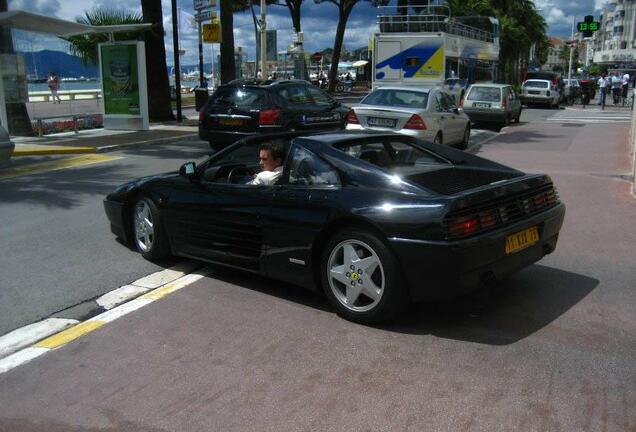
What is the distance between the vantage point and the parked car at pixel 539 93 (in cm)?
3559

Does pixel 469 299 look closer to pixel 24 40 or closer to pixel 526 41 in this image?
pixel 24 40

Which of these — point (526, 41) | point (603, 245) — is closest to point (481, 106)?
point (603, 245)

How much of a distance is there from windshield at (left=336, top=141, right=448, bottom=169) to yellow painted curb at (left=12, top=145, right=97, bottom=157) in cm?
1134

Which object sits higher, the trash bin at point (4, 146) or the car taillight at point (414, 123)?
the car taillight at point (414, 123)

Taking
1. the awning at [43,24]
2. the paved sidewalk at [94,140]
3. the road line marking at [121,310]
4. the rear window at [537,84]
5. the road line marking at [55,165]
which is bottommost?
the road line marking at [121,310]

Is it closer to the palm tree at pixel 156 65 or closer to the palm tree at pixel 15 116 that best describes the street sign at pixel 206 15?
the palm tree at pixel 156 65

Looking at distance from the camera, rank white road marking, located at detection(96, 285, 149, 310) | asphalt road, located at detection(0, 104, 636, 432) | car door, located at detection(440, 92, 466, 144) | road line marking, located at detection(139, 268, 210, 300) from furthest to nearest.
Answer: car door, located at detection(440, 92, 466, 144)
road line marking, located at detection(139, 268, 210, 300)
white road marking, located at detection(96, 285, 149, 310)
asphalt road, located at detection(0, 104, 636, 432)

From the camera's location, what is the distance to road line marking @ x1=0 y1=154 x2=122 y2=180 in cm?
1199

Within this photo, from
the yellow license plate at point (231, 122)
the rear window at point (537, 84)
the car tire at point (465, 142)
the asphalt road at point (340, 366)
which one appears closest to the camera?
the asphalt road at point (340, 366)

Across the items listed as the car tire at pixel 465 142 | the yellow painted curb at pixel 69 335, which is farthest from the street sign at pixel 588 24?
the yellow painted curb at pixel 69 335

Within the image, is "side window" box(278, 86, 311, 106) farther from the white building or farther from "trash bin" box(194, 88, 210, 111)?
the white building

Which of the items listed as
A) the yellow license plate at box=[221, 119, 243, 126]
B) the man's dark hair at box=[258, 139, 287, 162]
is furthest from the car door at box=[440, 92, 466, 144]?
the man's dark hair at box=[258, 139, 287, 162]

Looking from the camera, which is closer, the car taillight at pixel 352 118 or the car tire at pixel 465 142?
the car taillight at pixel 352 118

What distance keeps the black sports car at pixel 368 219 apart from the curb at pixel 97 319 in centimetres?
27
